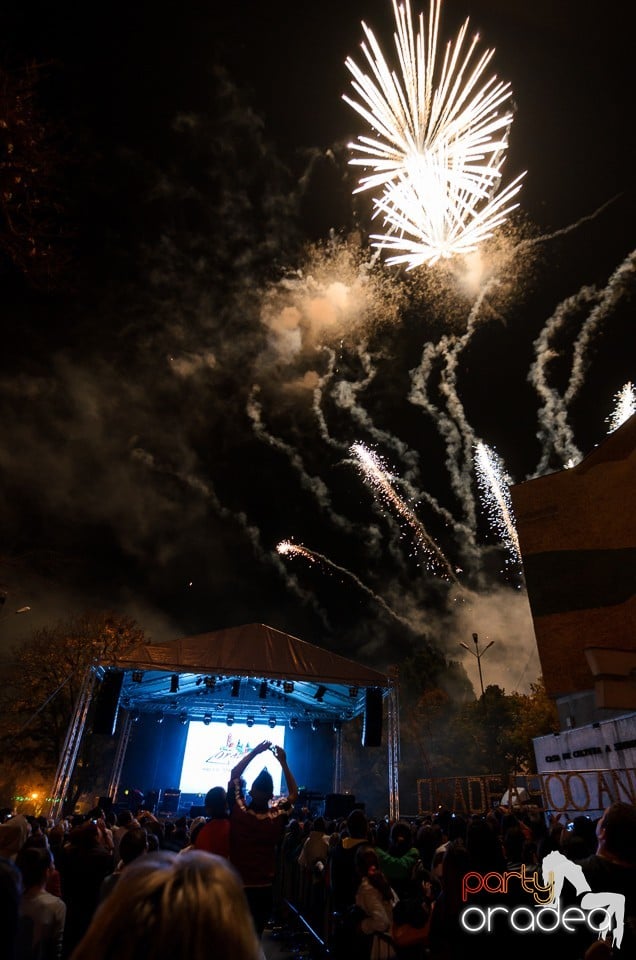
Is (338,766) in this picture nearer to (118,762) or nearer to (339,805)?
(118,762)

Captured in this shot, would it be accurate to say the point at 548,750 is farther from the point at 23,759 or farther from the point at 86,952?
the point at 23,759

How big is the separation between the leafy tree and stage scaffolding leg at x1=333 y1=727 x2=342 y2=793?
1156 centimetres

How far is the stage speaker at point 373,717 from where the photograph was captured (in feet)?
53.9

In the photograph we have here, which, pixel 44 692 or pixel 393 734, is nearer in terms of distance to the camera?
pixel 393 734

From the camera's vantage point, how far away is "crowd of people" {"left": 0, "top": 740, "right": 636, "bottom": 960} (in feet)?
3.30

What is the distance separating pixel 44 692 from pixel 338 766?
1525 centimetres

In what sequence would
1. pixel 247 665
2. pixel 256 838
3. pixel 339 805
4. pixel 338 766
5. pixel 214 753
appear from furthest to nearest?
pixel 338 766 < pixel 214 753 < pixel 247 665 < pixel 339 805 < pixel 256 838

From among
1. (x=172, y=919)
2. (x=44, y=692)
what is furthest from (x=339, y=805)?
(x=44, y=692)

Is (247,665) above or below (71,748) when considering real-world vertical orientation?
above

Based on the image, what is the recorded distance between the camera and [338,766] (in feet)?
74.7

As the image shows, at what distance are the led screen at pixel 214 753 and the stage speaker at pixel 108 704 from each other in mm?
6189

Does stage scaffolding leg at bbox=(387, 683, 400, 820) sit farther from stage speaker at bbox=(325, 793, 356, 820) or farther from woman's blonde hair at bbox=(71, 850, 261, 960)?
woman's blonde hair at bbox=(71, 850, 261, 960)

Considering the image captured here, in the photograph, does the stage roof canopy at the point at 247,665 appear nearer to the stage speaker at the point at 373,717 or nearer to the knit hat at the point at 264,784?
the stage speaker at the point at 373,717

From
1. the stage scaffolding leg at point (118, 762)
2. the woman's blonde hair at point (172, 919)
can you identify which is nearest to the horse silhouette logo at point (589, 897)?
the woman's blonde hair at point (172, 919)
